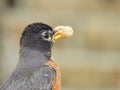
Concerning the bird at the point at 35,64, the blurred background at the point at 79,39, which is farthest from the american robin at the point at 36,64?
the blurred background at the point at 79,39

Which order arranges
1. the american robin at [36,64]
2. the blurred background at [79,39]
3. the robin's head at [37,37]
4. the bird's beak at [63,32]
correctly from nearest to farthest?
the american robin at [36,64], the robin's head at [37,37], the bird's beak at [63,32], the blurred background at [79,39]

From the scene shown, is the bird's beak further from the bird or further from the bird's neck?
the bird's neck

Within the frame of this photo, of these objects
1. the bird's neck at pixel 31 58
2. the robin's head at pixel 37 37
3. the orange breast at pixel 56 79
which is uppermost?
the robin's head at pixel 37 37

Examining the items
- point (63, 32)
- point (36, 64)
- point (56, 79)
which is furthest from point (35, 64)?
point (63, 32)

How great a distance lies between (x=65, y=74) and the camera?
9555 millimetres

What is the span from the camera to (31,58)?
6105mm

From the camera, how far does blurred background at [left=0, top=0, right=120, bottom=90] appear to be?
9531 mm

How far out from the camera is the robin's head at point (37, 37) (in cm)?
603

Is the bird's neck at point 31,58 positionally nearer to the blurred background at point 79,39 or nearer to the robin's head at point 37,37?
the robin's head at point 37,37

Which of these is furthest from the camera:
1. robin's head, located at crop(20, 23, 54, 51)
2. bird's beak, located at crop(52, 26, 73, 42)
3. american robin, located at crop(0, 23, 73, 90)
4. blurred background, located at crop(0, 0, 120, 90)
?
blurred background, located at crop(0, 0, 120, 90)

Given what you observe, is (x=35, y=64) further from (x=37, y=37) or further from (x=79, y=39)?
(x=79, y=39)

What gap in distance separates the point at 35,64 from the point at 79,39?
3.58m

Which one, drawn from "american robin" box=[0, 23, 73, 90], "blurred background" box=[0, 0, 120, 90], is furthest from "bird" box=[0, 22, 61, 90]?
"blurred background" box=[0, 0, 120, 90]

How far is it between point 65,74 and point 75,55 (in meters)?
0.23
